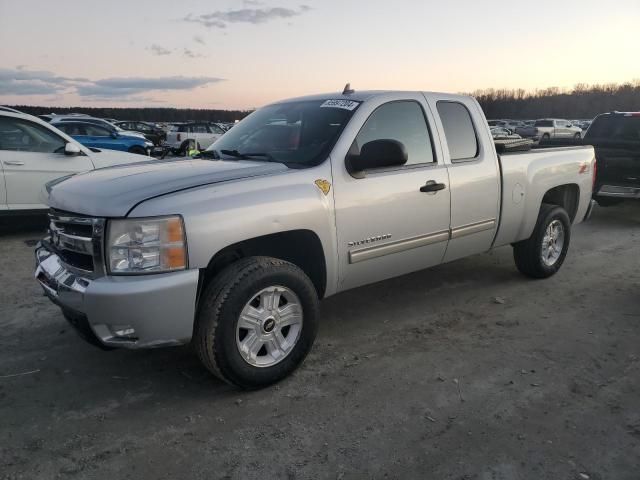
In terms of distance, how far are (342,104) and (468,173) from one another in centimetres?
126

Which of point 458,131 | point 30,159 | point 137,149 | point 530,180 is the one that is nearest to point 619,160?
point 530,180

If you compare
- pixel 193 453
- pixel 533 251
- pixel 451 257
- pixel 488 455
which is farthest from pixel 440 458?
pixel 533 251

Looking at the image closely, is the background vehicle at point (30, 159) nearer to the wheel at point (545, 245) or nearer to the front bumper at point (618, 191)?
the wheel at point (545, 245)

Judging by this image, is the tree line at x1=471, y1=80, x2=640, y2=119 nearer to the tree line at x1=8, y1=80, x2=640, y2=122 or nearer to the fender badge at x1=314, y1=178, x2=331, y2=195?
the tree line at x1=8, y1=80, x2=640, y2=122

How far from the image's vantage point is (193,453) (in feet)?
8.86

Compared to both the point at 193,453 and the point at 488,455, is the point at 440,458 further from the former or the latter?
the point at 193,453

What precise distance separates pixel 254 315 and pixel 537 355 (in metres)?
2.09

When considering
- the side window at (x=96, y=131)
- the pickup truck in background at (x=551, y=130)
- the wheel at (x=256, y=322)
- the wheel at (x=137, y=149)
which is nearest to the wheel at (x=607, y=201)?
the wheel at (x=256, y=322)

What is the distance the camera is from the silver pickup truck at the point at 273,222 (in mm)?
2865

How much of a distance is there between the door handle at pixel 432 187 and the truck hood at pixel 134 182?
1.18 m

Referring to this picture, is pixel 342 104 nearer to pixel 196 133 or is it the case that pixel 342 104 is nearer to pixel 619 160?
pixel 619 160

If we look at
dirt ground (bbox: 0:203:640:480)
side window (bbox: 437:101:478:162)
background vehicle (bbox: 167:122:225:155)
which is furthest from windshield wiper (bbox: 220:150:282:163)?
background vehicle (bbox: 167:122:225:155)

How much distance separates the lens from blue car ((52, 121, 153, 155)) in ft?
49.8

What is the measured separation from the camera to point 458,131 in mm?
4559
